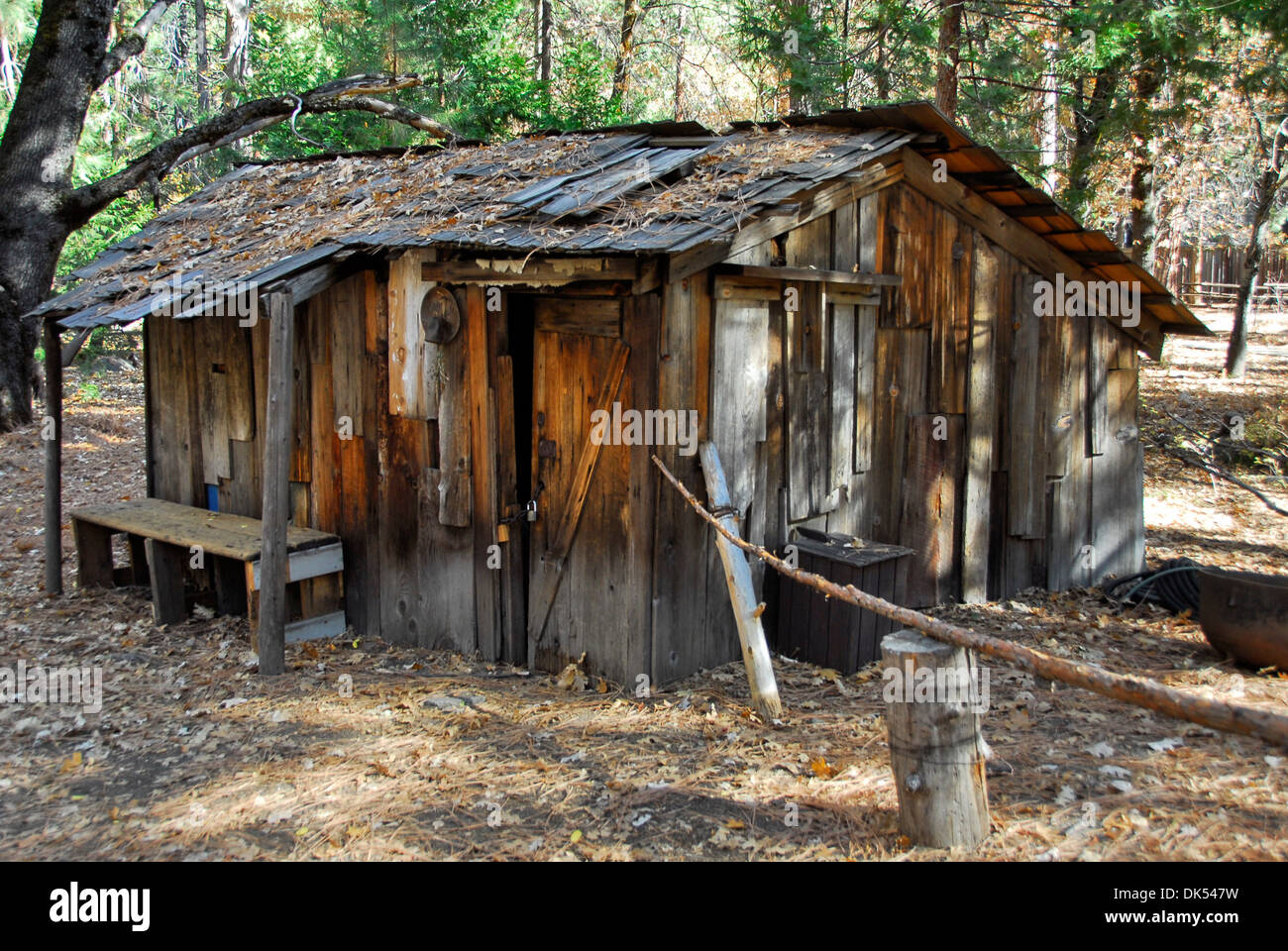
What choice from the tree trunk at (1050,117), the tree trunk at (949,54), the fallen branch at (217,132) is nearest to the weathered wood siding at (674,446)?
the fallen branch at (217,132)

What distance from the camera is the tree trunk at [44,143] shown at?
535 inches

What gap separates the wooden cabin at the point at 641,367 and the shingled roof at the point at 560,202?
1.6 inches

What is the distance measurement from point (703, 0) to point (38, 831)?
2962cm

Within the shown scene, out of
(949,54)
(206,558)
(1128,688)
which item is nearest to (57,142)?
(206,558)

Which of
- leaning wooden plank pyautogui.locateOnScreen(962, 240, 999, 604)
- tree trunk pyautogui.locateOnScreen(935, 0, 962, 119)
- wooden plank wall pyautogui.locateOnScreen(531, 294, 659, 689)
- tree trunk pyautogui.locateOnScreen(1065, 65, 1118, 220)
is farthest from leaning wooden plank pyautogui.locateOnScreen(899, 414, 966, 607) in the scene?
tree trunk pyautogui.locateOnScreen(935, 0, 962, 119)

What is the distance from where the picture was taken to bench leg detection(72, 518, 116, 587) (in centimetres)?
942

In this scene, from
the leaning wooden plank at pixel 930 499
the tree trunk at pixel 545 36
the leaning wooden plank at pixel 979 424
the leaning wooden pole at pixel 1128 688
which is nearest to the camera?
the leaning wooden pole at pixel 1128 688

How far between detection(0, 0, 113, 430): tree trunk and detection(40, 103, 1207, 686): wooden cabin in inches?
210

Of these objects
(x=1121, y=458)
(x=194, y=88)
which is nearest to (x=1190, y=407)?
(x=1121, y=458)
